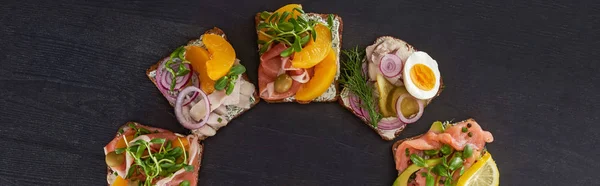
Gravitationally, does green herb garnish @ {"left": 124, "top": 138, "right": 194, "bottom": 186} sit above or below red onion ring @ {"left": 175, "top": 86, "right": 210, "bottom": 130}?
below

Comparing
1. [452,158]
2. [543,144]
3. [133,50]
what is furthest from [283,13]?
[543,144]

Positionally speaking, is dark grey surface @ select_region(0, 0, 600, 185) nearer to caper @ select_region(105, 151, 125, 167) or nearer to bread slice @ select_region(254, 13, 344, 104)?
bread slice @ select_region(254, 13, 344, 104)

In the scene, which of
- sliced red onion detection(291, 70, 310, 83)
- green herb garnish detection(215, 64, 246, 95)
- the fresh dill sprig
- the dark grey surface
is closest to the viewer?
green herb garnish detection(215, 64, 246, 95)

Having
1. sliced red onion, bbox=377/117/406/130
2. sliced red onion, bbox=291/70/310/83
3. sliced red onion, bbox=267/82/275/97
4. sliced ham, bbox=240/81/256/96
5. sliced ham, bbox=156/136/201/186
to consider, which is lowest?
sliced ham, bbox=156/136/201/186

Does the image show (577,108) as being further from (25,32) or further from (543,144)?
(25,32)

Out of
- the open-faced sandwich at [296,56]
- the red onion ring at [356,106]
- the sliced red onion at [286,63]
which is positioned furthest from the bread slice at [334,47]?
the sliced red onion at [286,63]

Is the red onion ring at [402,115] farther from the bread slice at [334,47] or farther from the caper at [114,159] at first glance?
the caper at [114,159]

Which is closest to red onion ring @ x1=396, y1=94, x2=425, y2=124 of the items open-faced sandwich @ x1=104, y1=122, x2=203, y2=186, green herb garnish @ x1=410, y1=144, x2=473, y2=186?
green herb garnish @ x1=410, y1=144, x2=473, y2=186

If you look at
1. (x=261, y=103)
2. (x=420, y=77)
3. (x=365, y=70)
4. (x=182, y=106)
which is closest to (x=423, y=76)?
(x=420, y=77)
